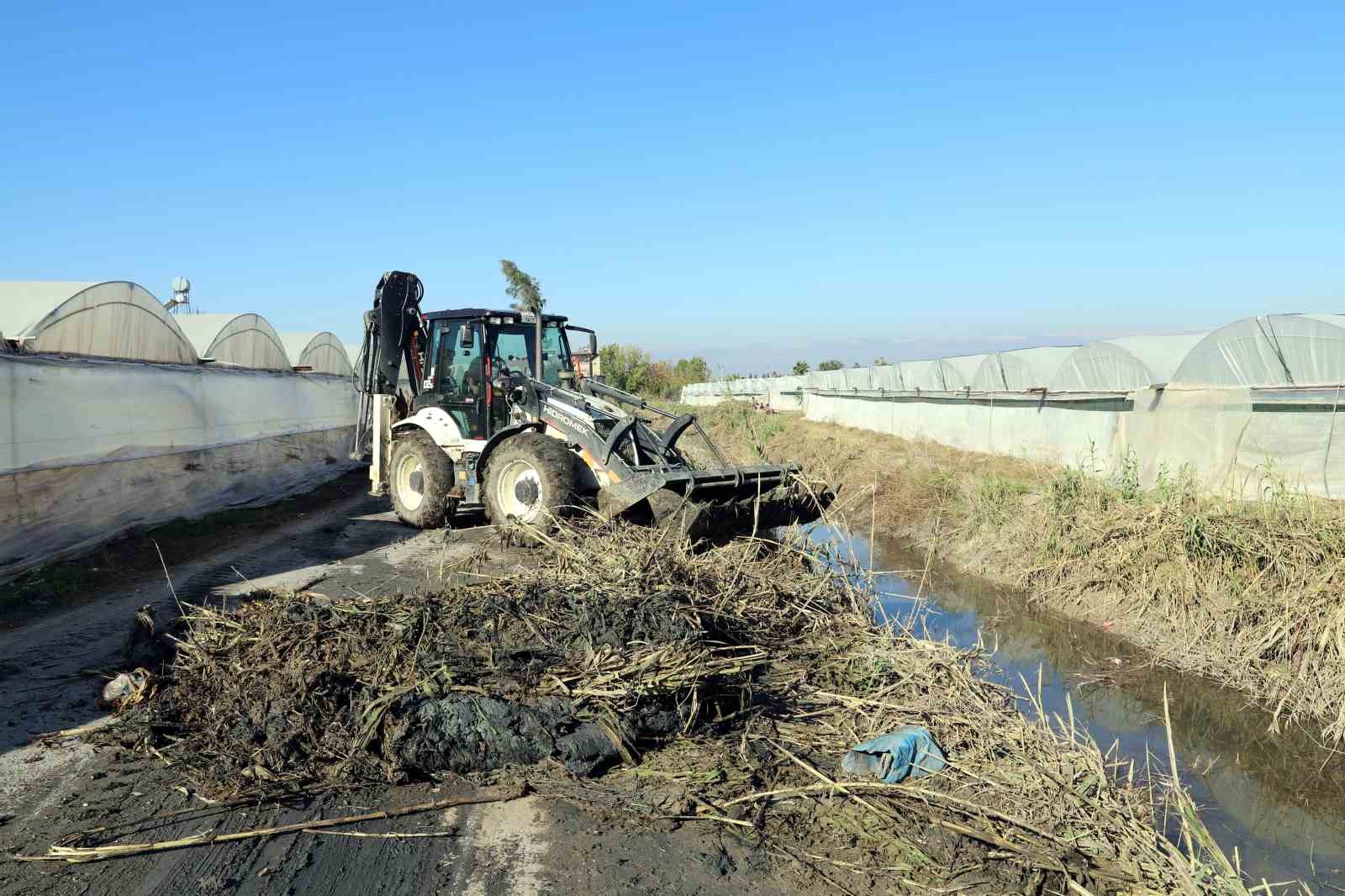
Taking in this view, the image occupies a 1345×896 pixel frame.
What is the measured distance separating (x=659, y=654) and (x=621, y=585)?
1.03m

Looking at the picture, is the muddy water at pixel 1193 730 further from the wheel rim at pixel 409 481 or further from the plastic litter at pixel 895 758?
the wheel rim at pixel 409 481

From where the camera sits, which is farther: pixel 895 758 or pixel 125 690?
pixel 125 690

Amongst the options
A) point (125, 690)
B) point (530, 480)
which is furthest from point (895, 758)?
point (530, 480)

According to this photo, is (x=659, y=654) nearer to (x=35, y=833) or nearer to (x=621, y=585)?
(x=621, y=585)

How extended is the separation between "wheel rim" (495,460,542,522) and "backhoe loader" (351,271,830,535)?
0.04 ft

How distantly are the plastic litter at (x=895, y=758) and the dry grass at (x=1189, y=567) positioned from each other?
3287 millimetres

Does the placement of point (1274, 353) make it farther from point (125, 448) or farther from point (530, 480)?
point (125, 448)

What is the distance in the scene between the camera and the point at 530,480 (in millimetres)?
8883

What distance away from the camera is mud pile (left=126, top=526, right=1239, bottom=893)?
3.69 m

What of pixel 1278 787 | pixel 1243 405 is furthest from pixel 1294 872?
pixel 1243 405

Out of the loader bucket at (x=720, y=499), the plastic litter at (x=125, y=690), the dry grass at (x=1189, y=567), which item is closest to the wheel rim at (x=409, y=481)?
the loader bucket at (x=720, y=499)

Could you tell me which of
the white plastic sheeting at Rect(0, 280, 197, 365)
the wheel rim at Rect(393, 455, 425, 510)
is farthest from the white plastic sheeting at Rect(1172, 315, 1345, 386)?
the white plastic sheeting at Rect(0, 280, 197, 365)

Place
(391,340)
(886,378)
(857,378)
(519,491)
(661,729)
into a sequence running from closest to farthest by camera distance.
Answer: (661,729) < (519,491) < (391,340) < (886,378) < (857,378)

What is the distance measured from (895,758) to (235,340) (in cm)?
1435
